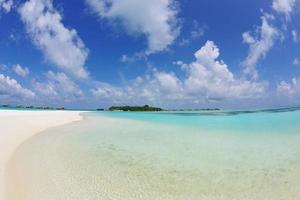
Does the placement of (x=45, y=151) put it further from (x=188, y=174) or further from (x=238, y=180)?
(x=238, y=180)

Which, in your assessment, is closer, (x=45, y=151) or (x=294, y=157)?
(x=294, y=157)

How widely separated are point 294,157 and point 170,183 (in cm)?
443

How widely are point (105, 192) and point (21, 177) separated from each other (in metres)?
1.96

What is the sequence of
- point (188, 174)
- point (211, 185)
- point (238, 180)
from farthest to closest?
point (188, 174) → point (238, 180) → point (211, 185)

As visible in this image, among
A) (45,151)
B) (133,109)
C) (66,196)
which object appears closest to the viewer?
(66,196)

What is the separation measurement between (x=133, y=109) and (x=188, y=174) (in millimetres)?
97023

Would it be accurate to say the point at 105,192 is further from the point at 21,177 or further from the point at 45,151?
the point at 45,151

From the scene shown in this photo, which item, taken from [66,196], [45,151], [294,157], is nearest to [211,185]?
[66,196]

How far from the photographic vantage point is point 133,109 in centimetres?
10219

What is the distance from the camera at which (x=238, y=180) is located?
5051 millimetres

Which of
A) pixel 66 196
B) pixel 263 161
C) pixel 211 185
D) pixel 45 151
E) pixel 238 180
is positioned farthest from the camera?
pixel 45 151

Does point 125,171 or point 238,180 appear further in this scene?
point 125,171

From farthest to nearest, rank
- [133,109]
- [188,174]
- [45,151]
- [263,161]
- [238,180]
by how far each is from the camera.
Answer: [133,109], [45,151], [263,161], [188,174], [238,180]

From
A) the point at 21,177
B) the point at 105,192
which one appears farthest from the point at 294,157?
the point at 21,177
